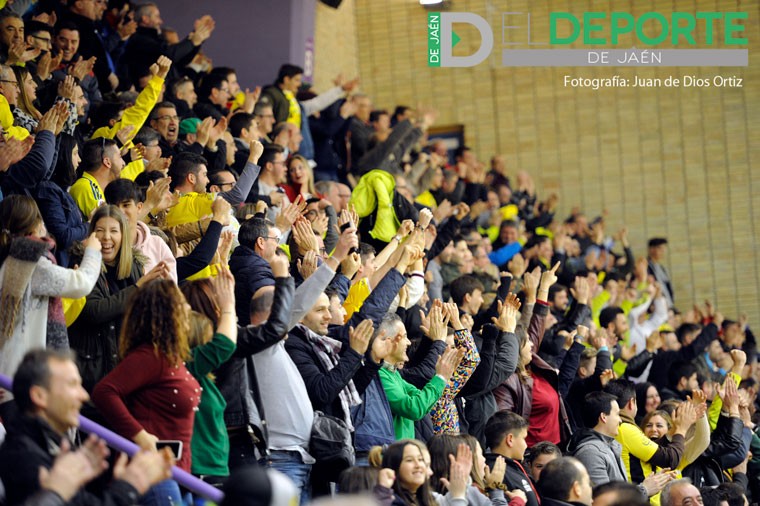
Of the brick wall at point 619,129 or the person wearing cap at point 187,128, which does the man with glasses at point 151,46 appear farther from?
the brick wall at point 619,129

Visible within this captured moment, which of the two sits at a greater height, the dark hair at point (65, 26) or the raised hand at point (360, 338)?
the dark hair at point (65, 26)

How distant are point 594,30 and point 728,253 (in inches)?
123

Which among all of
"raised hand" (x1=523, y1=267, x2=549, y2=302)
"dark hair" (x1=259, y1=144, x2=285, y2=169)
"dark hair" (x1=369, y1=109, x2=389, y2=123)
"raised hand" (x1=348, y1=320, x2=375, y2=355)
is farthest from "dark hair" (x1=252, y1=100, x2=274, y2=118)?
"raised hand" (x1=348, y1=320, x2=375, y2=355)

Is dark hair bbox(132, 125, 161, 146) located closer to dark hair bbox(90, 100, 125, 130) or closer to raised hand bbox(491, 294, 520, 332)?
dark hair bbox(90, 100, 125, 130)

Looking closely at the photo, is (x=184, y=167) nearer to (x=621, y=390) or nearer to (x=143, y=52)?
(x=621, y=390)

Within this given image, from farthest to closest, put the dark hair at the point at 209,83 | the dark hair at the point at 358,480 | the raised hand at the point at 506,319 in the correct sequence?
1. the dark hair at the point at 209,83
2. the raised hand at the point at 506,319
3. the dark hair at the point at 358,480

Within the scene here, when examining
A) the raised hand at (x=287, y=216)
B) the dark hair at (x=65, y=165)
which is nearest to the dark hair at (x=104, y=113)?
the dark hair at (x=65, y=165)

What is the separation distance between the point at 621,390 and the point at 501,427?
1.44 metres

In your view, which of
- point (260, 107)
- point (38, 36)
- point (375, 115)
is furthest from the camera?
point (375, 115)

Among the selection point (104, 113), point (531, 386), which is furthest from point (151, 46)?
point (531, 386)

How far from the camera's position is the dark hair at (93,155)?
240 inches

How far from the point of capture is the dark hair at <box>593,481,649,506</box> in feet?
14.9

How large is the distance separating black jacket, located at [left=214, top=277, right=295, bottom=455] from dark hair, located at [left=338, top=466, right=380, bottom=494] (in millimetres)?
349

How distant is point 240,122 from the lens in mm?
8625
